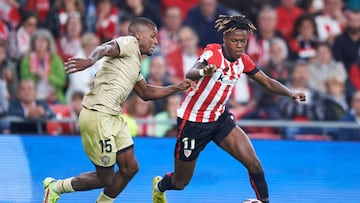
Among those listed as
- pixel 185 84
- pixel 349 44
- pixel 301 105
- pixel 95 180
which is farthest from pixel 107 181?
pixel 349 44

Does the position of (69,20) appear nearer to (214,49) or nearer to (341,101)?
(341,101)

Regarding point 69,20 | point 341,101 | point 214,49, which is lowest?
point 341,101

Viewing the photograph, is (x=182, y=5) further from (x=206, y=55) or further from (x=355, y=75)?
(x=206, y=55)

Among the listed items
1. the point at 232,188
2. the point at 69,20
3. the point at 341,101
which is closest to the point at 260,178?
the point at 232,188

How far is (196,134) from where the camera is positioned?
930 centimetres

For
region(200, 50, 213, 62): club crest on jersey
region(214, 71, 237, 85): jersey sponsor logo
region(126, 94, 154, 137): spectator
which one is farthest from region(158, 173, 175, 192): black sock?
region(126, 94, 154, 137): spectator

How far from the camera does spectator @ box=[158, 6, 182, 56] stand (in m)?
14.3

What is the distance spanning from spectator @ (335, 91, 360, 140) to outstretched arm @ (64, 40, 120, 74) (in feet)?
15.3

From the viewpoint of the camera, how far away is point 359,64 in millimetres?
14523

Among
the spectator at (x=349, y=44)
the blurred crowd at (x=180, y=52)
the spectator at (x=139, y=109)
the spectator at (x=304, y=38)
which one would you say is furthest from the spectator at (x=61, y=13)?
the spectator at (x=349, y=44)

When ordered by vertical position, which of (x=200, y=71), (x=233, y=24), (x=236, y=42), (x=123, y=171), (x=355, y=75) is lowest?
(x=355, y=75)

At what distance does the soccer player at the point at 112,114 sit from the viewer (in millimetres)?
8836

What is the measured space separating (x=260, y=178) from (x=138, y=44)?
1.68m

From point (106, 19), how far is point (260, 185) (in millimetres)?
5811
